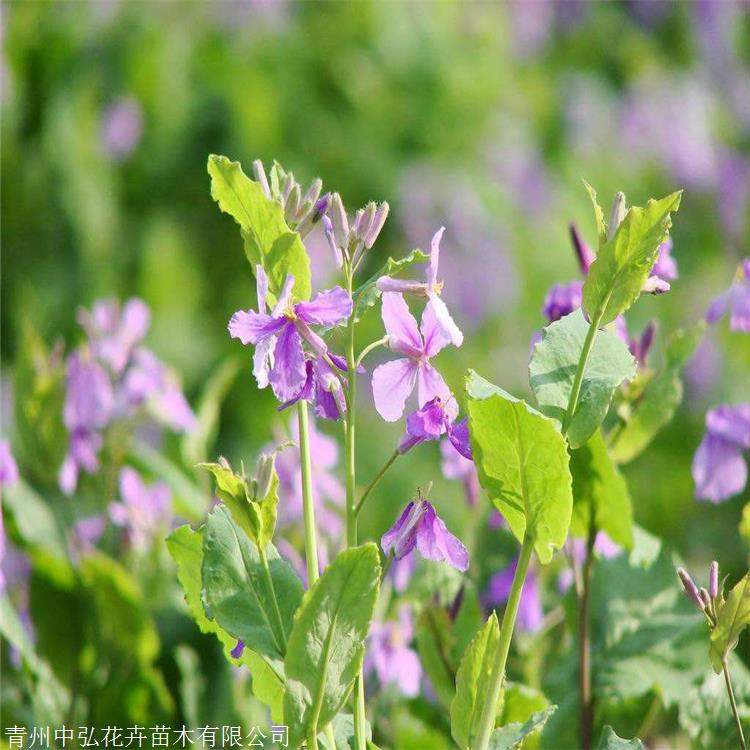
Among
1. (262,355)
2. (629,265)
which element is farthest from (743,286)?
(262,355)

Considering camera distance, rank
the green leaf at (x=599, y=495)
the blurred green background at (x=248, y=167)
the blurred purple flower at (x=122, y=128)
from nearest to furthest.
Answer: the green leaf at (x=599, y=495), the blurred green background at (x=248, y=167), the blurred purple flower at (x=122, y=128)

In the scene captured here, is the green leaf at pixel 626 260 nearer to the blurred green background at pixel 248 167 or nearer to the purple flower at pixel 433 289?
the purple flower at pixel 433 289

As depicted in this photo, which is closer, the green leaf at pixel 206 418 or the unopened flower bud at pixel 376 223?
the unopened flower bud at pixel 376 223

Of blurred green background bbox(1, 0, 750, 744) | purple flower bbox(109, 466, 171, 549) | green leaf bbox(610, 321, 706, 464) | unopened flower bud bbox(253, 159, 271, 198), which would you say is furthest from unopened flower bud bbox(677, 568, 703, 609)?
blurred green background bbox(1, 0, 750, 744)

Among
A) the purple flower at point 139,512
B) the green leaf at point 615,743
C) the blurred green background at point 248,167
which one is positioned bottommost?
the blurred green background at point 248,167

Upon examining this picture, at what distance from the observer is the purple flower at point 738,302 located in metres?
0.95

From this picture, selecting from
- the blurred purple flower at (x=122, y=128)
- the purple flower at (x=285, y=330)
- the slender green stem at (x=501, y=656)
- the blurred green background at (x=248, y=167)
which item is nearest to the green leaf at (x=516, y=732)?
the slender green stem at (x=501, y=656)

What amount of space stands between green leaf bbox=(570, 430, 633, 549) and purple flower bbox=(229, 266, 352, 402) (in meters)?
0.28

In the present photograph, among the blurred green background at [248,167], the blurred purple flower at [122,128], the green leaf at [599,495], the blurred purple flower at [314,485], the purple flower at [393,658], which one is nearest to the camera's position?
the green leaf at [599,495]

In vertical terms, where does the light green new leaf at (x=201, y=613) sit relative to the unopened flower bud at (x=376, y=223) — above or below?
below

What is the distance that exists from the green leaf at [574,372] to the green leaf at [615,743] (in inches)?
6.9

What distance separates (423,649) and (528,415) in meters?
A: 0.35

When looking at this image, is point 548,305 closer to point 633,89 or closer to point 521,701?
point 521,701

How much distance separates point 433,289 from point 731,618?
261mm
